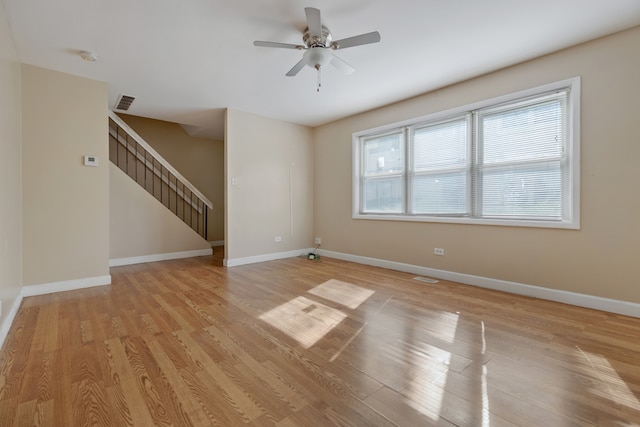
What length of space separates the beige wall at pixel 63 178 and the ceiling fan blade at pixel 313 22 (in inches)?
119

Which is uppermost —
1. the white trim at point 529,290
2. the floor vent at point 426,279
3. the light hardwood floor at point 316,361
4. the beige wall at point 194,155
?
the beige wall at point 194,155

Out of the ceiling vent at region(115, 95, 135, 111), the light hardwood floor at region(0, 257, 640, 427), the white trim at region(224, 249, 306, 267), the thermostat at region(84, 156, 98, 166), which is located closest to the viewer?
the light hardwood floor at region(0, 257, 640, 427)

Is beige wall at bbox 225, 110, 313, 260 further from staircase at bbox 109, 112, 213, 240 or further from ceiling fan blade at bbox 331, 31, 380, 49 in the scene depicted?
ceiling fan blade at bbox 331, 31, 380, 49

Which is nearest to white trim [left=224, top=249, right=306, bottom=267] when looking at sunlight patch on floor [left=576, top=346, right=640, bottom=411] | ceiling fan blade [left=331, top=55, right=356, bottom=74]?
ceiling fan blade [left=331, top=55, right=356, bottom=74]

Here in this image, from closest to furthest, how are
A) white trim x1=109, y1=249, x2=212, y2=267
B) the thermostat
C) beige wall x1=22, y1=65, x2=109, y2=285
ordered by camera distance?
beige wall x1=22, y1=65, x2=109, y2=285, the thermostat, white trim x1=109, y1=249, x2=212, y2=267

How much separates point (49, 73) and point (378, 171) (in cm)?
463

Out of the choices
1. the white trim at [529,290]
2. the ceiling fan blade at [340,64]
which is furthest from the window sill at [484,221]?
the ceiling fan blade at [340,64]

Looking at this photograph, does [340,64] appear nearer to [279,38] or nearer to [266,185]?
[279,38]

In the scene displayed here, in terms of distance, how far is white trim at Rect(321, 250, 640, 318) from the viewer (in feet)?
8.66

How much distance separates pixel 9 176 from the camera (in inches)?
99.5

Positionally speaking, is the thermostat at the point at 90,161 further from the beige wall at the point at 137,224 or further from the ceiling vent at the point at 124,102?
the beige wall at the point at 137,224

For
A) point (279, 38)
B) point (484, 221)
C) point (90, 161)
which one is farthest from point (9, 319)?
point (484, 221)

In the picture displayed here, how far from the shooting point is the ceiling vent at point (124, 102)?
13.6 feet

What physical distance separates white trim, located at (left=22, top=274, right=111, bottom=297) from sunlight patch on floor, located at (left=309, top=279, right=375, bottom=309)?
2.78 m
